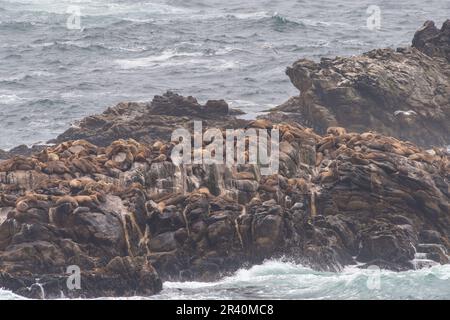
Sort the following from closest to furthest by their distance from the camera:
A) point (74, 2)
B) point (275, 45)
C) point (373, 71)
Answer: point (373, 71), point (275, 45), point (74, 2)

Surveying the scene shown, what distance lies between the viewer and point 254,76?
8562 cm

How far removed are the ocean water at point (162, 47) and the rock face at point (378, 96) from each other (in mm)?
7353

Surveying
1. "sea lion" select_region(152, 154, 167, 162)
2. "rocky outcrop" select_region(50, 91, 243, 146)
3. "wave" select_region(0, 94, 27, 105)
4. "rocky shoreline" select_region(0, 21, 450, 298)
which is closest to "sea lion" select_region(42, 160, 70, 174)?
"rocky shoreline" select_region(0, 21, 450, 298)

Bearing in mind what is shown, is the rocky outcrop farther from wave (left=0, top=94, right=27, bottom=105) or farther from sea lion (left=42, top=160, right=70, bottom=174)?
wave (left=0, top=94, right=27, bottom=105)

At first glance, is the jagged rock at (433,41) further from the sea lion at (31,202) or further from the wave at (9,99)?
the sea lion at (31,202)

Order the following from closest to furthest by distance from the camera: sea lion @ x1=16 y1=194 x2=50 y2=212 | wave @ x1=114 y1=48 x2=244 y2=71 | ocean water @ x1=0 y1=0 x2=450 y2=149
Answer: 1. sea lion @ x1=16 y1=194 x2=50 y2=212
2. ocean water @ x1=0 y1=0 x2=450 y2=149
3. wave @ x1=114 y1=48 x2=244 y2=71

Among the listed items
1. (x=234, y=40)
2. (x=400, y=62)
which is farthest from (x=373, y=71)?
(x=234, y=40)

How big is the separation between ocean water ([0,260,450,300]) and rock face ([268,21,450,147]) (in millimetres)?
19053

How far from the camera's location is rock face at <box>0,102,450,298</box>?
4584 cm

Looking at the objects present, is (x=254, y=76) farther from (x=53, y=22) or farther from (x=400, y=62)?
(x=53, y=22)

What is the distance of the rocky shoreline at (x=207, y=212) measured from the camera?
151ft

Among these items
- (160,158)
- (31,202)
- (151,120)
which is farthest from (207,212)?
(151,120)

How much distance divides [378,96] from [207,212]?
21391 millimetres
